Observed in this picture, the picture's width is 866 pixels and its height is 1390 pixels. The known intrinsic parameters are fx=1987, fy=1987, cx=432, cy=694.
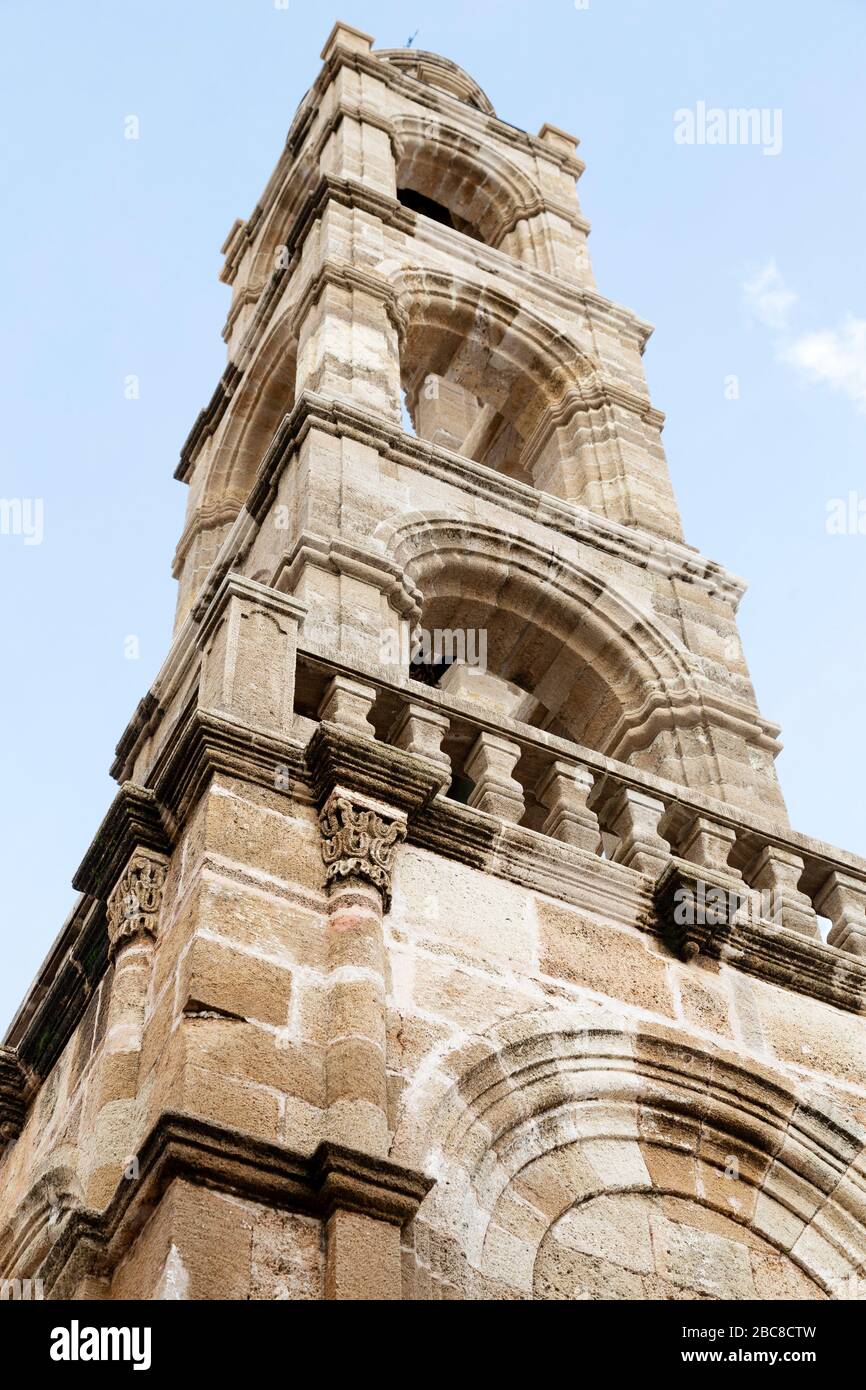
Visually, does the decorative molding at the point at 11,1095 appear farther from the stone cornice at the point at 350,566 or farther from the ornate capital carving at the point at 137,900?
the stone cornice at the point at 350,566

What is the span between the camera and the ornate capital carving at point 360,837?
30.5 ft

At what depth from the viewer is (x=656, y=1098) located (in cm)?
963

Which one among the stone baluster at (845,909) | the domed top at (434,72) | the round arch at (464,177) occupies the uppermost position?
the domed top at (434,72)

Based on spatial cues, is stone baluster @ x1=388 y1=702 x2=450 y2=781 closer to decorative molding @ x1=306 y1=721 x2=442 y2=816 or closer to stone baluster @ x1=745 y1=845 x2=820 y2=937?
decorative molding @ x1=306 y1=721 x2=442 y2=816

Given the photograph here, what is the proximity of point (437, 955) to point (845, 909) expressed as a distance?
3699 mm

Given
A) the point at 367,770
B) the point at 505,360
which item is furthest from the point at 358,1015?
the point at 505,360

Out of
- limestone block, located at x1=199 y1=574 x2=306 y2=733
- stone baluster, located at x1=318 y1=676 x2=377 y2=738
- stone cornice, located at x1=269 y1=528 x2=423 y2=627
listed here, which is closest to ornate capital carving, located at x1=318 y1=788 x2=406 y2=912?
limestone block, located at x1=199 y1=574 x2=306 y2=733

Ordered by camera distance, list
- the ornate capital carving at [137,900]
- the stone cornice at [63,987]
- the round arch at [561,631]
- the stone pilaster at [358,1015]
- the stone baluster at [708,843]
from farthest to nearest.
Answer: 1. the round arch at [561,631]
2. the stone baluster at [708,843]
3. the stone cornice at [63,987]
4. the ornate capital carving at [137,900]
5. the stone pilaster at [358,1015]

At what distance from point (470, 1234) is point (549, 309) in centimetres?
1382

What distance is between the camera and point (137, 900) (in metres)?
9.57

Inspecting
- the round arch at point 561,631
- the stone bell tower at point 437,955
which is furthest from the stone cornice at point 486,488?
the round arch at point 561,631

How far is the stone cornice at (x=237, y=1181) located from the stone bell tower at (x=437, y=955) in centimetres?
1

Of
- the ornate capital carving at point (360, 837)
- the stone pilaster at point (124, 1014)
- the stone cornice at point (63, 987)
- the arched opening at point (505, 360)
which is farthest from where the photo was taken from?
the arched opening at point (505, 360)

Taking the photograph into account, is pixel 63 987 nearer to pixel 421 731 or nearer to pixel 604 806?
pixel 421 731
